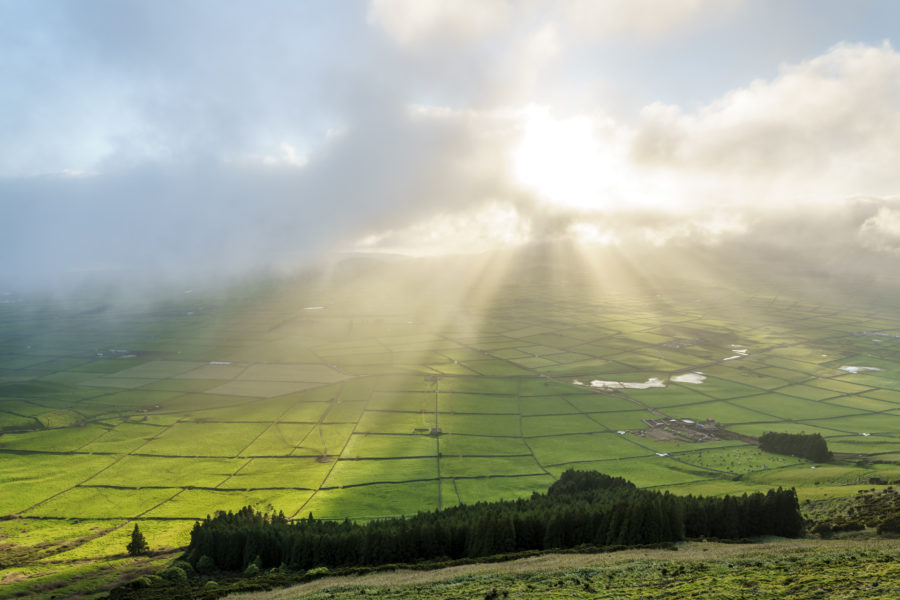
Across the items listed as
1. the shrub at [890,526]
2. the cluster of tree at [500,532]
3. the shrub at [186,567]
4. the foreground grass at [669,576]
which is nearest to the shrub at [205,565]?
the cluster of tree at [500,532]

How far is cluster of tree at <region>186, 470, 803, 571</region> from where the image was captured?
6506 centimetres

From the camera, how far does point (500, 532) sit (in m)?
66.9

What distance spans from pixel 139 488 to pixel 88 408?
259ft

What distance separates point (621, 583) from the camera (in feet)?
147

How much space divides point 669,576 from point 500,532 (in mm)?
26306

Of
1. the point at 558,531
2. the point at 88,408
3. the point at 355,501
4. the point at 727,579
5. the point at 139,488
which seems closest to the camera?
the point at 727,579

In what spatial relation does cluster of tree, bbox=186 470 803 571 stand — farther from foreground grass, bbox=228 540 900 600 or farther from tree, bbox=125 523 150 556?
tree, bbox=125 523 150 556

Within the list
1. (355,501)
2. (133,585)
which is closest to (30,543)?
(133,585)

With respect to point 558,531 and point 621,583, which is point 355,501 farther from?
point 621,583

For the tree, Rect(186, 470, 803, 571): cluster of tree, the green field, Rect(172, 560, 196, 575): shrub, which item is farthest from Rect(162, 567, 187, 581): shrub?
the tree

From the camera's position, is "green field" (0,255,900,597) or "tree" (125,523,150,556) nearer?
"tree" (125,523,150,556)

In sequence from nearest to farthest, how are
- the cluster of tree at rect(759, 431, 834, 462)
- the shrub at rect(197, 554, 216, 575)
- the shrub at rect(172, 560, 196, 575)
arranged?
the shrub at rect(172, 560, 196, 575)
the shrub at rect(197, 554, 216, 575)
the cluster of tree at rect(759, 431, 834, 462)

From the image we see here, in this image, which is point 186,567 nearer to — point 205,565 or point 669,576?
point 205,565

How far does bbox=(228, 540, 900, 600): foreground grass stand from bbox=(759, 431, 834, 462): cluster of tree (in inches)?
2600
